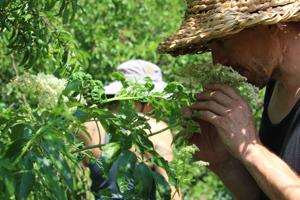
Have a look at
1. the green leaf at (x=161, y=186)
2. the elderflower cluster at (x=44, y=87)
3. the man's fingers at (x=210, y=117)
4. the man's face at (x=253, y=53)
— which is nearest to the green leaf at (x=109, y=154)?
the green leaf at (x=161, y=186)

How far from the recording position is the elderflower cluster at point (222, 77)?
237 centimetres

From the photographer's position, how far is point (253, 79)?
8.10ft

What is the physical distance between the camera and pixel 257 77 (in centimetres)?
248

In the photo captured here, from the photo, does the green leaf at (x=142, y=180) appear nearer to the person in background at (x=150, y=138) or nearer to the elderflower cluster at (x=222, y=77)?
the elderflower cluster at (x=222, y=77)

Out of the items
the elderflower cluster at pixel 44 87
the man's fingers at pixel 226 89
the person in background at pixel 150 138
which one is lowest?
the person in background at pixel 150 138

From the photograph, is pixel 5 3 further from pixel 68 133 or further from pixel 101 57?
pixel 101 57

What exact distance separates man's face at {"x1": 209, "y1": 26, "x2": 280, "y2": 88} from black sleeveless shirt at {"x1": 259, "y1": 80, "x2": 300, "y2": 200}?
155 mm

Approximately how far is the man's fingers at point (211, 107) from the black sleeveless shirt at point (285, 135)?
0.24 m

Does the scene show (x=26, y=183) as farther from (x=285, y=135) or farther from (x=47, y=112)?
(x=285, y=135)

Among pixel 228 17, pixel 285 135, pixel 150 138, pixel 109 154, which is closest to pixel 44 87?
pixel 109 154

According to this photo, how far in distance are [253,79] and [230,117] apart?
181 mm

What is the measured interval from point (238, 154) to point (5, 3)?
0.83m

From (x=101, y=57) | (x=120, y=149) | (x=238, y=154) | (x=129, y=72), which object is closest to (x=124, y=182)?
(x=120, y=149)

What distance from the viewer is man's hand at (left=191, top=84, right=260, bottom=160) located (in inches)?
92.0
